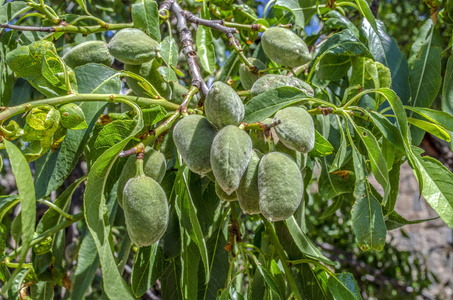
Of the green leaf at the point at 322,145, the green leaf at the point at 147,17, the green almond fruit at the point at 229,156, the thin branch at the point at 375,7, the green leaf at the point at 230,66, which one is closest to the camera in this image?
the green almond fruit at the point at 229,156

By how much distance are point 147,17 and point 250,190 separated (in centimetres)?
48

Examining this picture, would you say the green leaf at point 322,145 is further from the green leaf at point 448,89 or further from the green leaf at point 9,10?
the green leaf at point 9,10

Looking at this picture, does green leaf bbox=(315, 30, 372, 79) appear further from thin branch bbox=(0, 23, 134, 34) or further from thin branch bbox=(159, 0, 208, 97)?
thin branch bbox=(0, 23, 134, 34)

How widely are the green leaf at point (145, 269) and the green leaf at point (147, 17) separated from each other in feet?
1.55

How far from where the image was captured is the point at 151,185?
2.29ft

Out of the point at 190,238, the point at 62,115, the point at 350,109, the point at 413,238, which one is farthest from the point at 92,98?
the point at 413,238

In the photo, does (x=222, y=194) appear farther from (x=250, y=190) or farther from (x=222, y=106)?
(x=222, y=106)

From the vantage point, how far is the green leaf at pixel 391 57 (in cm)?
108

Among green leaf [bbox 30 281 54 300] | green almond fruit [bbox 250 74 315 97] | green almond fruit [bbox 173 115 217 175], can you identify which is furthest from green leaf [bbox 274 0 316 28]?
green leaf [bbox 30 281 54 300]

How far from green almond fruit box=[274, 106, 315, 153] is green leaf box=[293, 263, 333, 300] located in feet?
1.05

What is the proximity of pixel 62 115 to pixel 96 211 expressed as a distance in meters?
0.17

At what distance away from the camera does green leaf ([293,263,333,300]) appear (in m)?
0.89

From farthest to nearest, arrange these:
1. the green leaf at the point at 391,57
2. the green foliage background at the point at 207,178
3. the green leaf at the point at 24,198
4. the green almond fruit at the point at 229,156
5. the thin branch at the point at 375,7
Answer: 1. the thin branch at the point at 375,7
2. the green leaf at the point at 391,57
3. the green foliage background at the point at 207,178
4. the green almond fruit at the point at 229,156
5. the green leaf at the point at 24,198

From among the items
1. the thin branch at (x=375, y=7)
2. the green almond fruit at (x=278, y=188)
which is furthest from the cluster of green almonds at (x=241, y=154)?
the thin branch at (x=375, y=7)
